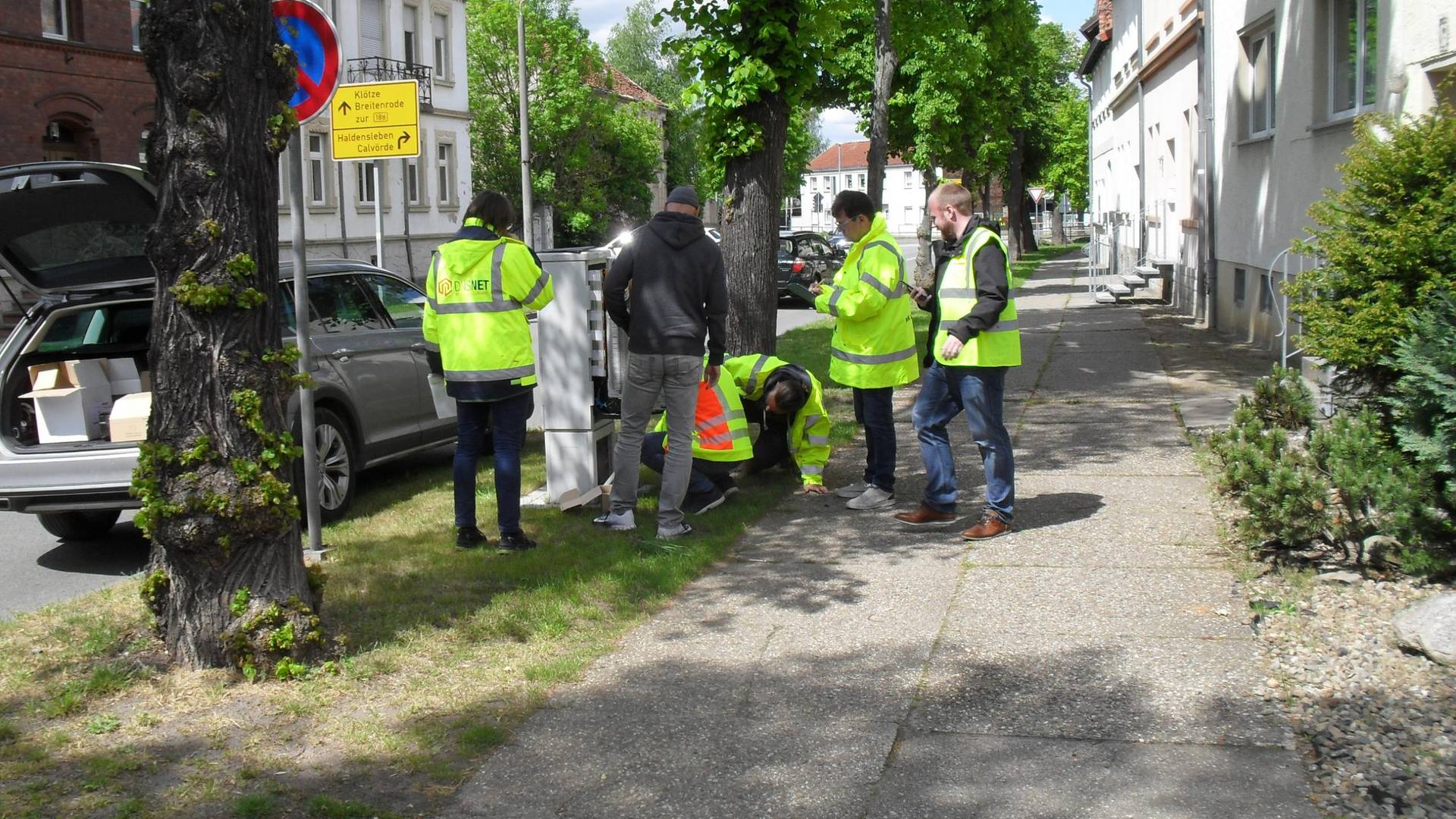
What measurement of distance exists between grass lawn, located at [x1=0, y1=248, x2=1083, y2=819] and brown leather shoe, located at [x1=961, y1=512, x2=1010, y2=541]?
49.8 inches

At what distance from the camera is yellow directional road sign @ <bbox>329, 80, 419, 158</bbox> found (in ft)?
36.7

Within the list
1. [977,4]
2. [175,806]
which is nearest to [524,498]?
[175,806]

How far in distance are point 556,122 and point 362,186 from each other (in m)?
21.6

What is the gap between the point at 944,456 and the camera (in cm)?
727

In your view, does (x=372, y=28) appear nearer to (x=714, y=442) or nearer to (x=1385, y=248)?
(x=714, y=442)

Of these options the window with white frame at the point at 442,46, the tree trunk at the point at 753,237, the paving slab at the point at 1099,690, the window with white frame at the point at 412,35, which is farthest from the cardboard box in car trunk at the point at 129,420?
the window with white frame at the point at 442,46

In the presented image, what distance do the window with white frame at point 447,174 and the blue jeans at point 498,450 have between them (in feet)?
120

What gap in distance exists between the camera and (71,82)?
1072 inches

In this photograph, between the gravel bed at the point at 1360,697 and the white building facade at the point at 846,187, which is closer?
the gravel bed at the point at 1360,697

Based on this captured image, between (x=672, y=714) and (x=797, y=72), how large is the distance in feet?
21.3

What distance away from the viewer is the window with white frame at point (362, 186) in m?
36.9

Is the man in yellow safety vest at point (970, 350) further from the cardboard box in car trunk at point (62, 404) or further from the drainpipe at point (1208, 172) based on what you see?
the drainpipe at point (1208, 172)

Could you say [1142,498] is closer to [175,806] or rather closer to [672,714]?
[672,714]

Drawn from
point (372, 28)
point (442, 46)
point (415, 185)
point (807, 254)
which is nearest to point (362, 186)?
point (415, 185)
